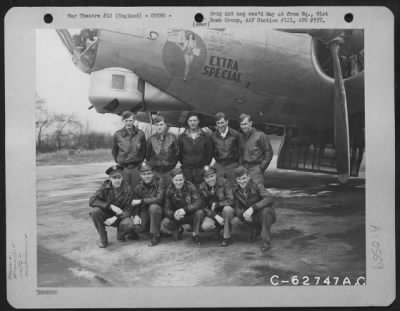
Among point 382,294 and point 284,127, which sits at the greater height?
point 284,127

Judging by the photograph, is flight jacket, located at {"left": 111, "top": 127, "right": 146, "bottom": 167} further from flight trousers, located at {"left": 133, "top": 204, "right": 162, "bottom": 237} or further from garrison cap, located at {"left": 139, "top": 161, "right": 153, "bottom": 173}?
flight trousers, located at {"left": 133, "top": 204, "right": 162, "bottom": 237}

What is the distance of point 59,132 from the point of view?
2.13 meters

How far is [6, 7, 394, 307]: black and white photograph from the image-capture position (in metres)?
2.12

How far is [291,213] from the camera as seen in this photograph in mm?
2197

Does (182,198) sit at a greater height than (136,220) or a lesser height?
greater

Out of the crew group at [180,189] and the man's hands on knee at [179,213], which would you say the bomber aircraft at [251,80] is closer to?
the crew group at [180,189]

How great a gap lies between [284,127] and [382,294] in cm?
120

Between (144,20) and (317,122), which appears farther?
(317,122)

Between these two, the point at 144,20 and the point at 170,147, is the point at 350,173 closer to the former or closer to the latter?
A: the point at 170,147

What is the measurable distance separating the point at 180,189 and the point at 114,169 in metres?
0.42

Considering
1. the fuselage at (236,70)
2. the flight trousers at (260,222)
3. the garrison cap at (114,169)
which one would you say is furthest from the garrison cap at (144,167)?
the flight trousers at (260,222)

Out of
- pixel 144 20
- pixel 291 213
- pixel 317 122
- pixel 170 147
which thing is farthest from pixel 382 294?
pixel 144 20

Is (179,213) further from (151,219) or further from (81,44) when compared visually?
(81,44)

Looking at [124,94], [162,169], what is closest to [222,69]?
[124,94]
